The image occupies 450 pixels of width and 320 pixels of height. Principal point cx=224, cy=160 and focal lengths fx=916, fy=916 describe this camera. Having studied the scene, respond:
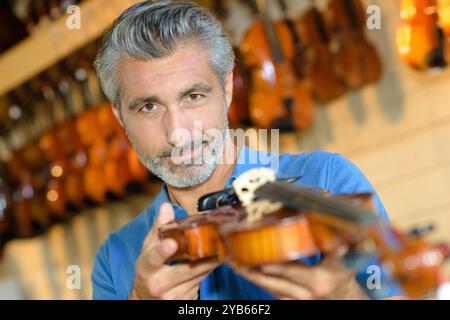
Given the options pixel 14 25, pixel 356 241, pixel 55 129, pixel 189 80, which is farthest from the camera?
pixel 14 25

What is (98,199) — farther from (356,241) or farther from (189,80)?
(356,241)

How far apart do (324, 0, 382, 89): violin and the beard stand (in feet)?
4.63

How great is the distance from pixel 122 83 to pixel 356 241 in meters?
0.92

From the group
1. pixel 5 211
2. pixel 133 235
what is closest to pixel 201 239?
pixel 133 235

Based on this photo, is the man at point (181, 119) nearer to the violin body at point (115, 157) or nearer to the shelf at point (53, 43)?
the shelf at point (53, 43)

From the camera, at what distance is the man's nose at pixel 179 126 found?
1771 mm

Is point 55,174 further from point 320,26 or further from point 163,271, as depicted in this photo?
point 163,271

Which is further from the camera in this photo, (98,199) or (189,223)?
(98,199)

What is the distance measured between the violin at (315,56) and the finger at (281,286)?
2.01m

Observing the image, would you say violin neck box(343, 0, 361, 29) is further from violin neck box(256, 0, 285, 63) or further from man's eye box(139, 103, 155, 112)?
man's eye box(139, 103, 155, 112)

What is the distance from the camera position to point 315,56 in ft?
10.8

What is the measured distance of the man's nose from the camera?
1771 millimetres

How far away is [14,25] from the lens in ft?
15.4
